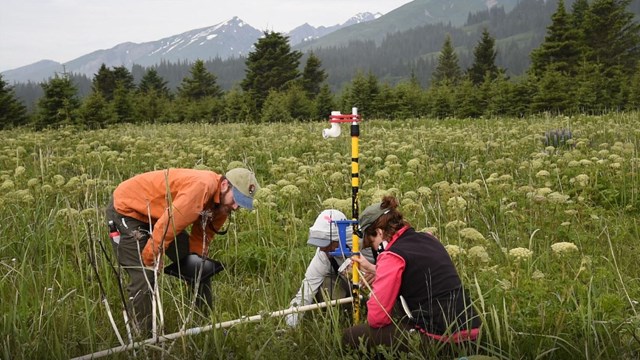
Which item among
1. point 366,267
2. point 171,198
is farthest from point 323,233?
point 171,198

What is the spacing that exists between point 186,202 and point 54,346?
4.41 feet

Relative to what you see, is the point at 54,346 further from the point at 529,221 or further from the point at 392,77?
the point at 392,77

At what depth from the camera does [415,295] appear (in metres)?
3.75

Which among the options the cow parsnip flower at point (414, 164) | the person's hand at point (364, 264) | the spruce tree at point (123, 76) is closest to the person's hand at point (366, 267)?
the person's hand at point (364, 264)

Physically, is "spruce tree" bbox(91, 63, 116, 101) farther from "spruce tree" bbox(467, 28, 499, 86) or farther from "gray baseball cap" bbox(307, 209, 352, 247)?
"gray baseball cap" bbox(307, 209, 352, 247)

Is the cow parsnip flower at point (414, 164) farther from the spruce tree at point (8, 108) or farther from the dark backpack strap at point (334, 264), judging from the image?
the spruce tree at point (8, 108)

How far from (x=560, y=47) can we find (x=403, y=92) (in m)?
12.7

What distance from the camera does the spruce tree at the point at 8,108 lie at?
31966 mm

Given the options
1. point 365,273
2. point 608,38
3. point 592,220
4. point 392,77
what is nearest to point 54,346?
point 365,273

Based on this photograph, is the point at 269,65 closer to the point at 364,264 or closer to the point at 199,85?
the point at 199,85

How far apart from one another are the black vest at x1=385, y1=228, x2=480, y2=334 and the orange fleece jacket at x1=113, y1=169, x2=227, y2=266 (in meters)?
1.54

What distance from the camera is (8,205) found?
20.6ft

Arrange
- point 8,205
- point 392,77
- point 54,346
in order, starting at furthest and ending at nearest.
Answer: point 392,77 < point 8,205 < point 54,346

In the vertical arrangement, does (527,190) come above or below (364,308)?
above
